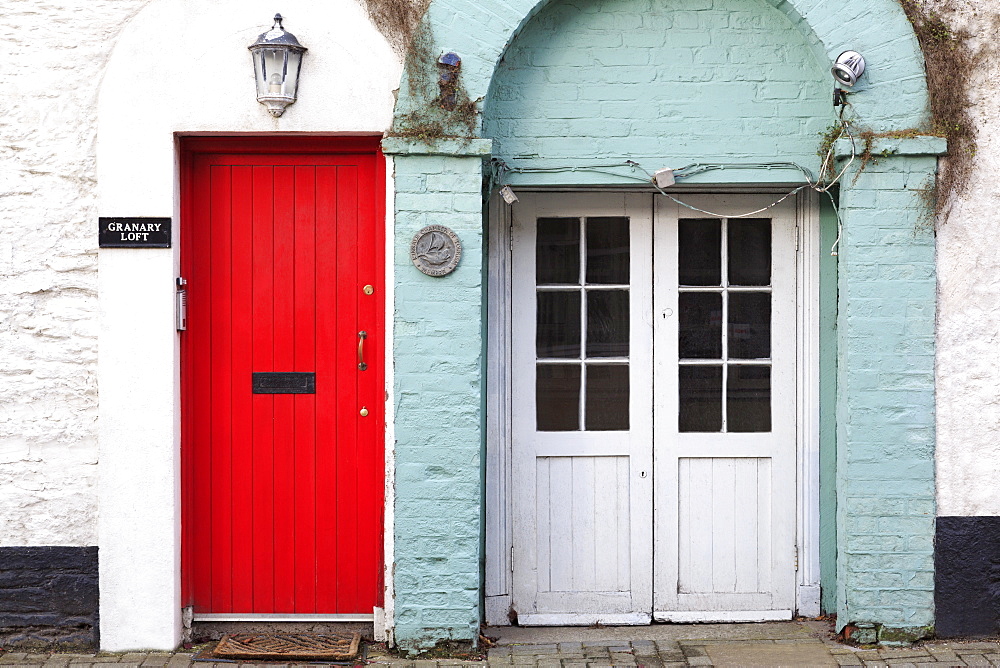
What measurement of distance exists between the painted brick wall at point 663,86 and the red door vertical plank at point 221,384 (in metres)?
1.42

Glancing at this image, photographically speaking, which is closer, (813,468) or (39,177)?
(39,177)

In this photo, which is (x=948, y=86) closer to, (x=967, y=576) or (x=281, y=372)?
(x=967, y=576)

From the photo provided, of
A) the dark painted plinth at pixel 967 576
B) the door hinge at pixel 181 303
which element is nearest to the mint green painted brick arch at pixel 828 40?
the door hinge at pixel 181 303

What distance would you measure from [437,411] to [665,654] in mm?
1658

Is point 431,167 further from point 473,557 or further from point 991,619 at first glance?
point 991,619

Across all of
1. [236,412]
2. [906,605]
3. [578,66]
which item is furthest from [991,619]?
[236,412]

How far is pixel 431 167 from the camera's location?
4.79 meters

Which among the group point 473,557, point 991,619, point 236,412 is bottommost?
point 991,619

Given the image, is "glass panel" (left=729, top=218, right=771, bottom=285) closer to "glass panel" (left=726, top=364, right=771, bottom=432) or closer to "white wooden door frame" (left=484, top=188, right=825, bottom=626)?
"white wooden door frame" (left=484, top=188, right=825, bottom=626)

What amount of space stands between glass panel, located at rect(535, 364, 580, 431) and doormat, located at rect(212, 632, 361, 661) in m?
1.49

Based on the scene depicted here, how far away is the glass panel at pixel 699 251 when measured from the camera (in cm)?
534

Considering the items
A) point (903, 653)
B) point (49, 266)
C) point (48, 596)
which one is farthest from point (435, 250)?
point (903, 653)

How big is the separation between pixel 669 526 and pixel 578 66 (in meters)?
2.47

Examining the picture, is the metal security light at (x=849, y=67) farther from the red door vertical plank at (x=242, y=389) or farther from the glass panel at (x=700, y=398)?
the red door vertical plank at (x=242, y=389)
